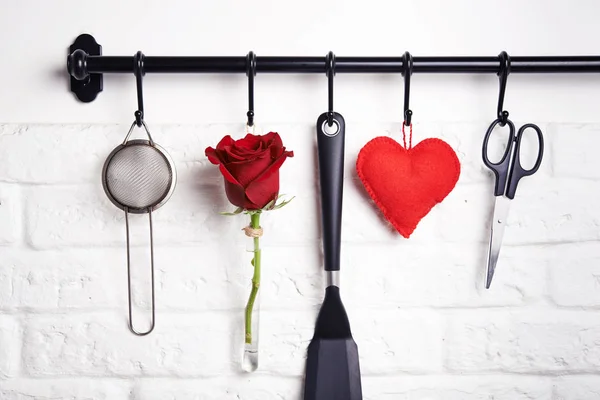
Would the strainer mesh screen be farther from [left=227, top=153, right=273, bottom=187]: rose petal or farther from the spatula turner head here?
the spatula turner head

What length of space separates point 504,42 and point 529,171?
16 cm

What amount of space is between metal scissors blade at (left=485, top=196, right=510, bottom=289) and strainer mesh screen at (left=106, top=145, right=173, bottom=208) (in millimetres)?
379

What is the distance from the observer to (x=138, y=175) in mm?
588

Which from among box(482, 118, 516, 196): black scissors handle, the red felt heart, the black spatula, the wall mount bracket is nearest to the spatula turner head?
the black spatula

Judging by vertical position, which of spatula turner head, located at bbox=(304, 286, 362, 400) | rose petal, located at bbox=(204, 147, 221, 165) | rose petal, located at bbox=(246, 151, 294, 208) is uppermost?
rose petal, located at bbox=(204, 147, 221, 165)

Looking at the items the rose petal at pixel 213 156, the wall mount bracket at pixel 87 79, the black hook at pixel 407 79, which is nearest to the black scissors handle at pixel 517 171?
the black hook at pixel 407 79

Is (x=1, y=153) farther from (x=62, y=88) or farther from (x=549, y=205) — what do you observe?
(x=549, y=205)

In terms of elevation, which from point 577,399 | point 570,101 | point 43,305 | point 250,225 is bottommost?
point 577,399

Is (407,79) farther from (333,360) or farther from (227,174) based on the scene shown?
(333,360)

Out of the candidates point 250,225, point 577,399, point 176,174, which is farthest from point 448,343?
point 176,174

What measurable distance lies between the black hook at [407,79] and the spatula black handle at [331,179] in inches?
3.0

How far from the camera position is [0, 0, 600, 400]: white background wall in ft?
2.03

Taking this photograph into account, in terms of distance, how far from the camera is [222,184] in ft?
2.04

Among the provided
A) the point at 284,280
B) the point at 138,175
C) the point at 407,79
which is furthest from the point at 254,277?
the point at 407,79
